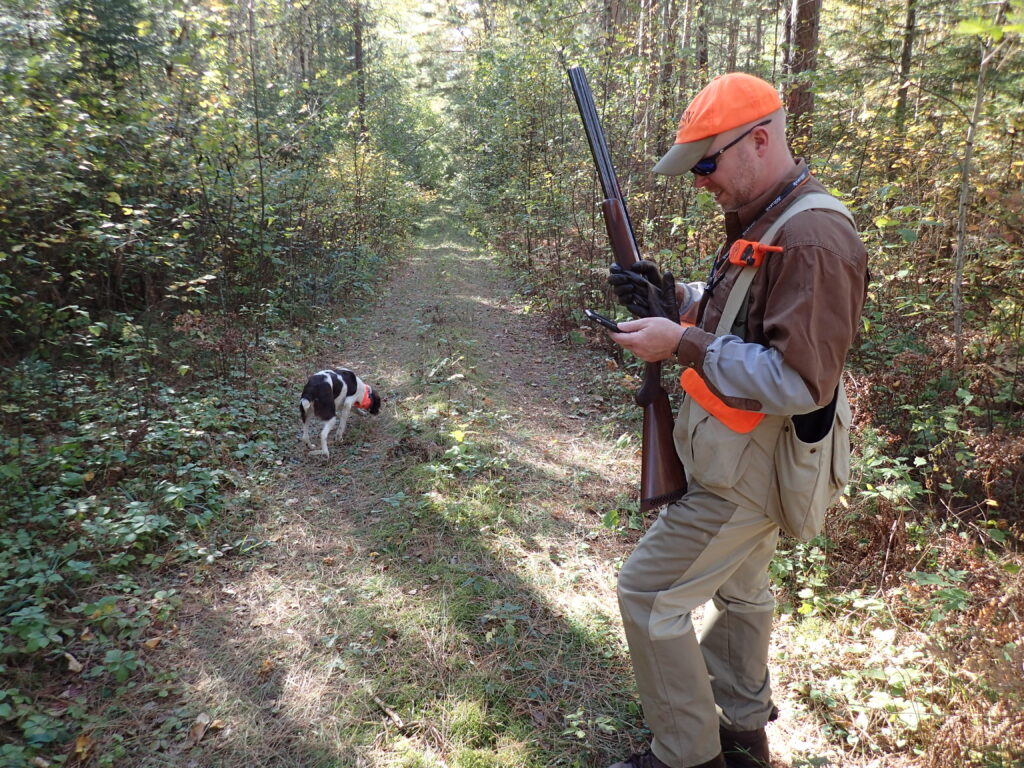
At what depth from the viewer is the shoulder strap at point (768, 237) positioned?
187cm

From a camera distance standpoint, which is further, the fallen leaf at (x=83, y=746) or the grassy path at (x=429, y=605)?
the grassy path at (x=429, y=605)

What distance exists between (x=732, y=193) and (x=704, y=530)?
1.23 meters

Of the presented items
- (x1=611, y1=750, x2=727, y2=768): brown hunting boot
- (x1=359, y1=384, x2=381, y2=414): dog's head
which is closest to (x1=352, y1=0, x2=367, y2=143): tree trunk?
(x1=359, y1=384, x2=381, y2=414): dog's head

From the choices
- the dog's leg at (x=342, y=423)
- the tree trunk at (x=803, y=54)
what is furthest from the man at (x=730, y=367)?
the tree trunk at (x=803, y=54)

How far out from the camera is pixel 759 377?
1.77 metres

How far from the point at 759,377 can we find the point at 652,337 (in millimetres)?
426

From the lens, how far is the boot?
251cm

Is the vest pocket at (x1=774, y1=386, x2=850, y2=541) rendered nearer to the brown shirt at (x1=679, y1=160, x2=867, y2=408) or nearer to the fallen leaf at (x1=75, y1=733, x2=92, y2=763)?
the brown shirt at (x1=679, y1=160, x2=867, y2=408)

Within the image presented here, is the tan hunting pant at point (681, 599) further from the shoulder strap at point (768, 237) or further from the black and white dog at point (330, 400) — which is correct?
the black and white dog at point (330, 400)

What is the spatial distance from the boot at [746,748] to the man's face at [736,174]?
88.7 inches

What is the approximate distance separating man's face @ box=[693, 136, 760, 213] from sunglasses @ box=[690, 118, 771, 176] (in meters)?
0.01

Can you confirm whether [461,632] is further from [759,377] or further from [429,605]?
[759,377]

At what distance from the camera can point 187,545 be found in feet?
13.6

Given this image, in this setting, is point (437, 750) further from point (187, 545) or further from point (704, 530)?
point (187, 545)
